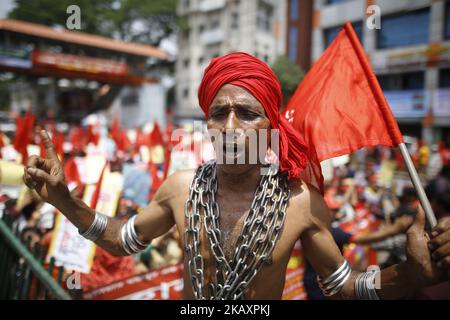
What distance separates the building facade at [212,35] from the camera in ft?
100.0

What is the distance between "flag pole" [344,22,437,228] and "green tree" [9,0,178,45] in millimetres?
29777

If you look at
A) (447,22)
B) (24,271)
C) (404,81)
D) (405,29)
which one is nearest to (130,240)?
(24,271)

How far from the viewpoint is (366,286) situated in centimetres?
159

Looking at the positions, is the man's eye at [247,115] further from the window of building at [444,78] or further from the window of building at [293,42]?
the window of building at [293,42]

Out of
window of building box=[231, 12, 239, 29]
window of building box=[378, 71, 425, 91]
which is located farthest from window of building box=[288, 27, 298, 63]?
window of building box=[231, 12, 239, 29]

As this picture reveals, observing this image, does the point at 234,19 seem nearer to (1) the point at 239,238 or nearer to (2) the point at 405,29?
(2) the point at 405,29

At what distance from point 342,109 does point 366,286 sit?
100 cm

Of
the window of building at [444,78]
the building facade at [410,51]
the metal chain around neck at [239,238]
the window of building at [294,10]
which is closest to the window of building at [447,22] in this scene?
the building facade at [410,51]

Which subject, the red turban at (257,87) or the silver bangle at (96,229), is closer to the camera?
the red turban at (257,87)

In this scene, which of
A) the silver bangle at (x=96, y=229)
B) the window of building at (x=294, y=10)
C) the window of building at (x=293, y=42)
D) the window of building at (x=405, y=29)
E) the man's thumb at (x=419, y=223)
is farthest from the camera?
the window of building at (x=294, y=10)

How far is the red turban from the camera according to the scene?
1.68m

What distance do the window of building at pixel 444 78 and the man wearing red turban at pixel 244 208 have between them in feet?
63.1

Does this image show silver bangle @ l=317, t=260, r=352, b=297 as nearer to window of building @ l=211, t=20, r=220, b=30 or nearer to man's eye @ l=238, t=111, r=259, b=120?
man's eye @ l=238, t=111, r=259, b=120

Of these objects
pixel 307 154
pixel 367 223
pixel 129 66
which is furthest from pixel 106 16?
pixel 307 154
